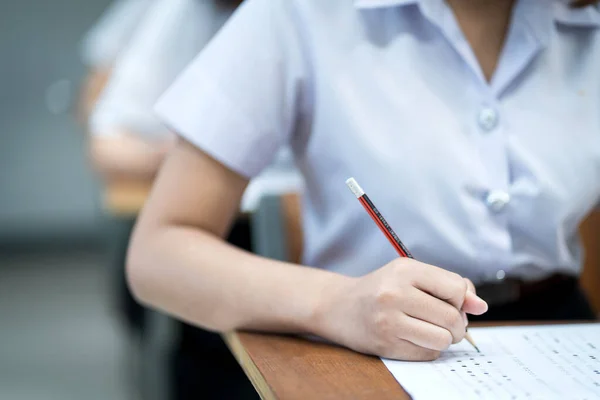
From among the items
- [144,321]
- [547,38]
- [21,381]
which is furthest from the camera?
[21,381]

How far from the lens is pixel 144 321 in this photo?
199 cm

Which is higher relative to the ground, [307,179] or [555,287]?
[307,179]

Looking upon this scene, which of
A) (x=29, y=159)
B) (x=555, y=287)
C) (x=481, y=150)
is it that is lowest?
(x=555, y=287)

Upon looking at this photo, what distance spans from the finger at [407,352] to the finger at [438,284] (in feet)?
0.15

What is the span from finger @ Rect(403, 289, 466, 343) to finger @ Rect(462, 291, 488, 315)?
15 mm

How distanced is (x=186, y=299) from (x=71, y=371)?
2217 millimetres

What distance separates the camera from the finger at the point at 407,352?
2.13ft

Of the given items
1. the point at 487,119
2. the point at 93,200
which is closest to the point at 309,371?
the point at 487,119

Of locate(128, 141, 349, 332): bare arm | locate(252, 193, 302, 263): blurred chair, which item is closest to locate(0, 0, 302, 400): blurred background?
locate(252, 193, 302, 263): blurred chair

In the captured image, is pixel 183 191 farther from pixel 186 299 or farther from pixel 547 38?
pixel 547 38

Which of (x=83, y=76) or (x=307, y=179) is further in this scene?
(x=83, y=76)

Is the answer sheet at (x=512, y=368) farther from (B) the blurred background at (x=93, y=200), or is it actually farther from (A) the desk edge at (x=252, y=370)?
(B) the blurred background at (x=93, y=200)

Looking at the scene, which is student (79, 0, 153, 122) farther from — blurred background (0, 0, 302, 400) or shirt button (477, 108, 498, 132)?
shirt button (477, 108, 498, 132)

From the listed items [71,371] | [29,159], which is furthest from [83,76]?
[71,371]
